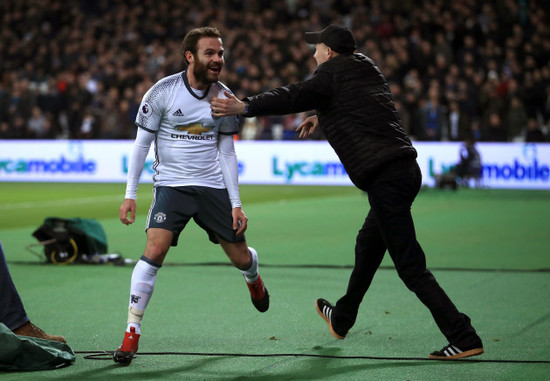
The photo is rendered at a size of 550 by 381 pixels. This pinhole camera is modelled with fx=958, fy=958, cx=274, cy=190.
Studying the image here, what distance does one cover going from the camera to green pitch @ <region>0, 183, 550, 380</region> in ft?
19.8

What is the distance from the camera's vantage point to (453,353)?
6.06 m

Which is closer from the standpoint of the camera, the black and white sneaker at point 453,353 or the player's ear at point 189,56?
the black and white sneaker at point 453,353

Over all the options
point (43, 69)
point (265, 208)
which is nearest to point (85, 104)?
point (43, 69)

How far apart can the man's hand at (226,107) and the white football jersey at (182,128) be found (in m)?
0.51

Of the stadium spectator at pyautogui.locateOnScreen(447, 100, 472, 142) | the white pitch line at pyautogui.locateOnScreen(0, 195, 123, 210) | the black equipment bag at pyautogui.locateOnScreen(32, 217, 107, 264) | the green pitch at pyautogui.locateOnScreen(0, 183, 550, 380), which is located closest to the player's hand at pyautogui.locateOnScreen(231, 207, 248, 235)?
the green pitch at pyautogui.locateOnScreen(0, 183, 550, 380)

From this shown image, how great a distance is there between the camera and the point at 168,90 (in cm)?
655

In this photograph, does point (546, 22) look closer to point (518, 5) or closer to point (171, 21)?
point (518, 5)

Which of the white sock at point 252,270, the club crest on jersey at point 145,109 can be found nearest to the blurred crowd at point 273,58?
the white sock at point 252,270

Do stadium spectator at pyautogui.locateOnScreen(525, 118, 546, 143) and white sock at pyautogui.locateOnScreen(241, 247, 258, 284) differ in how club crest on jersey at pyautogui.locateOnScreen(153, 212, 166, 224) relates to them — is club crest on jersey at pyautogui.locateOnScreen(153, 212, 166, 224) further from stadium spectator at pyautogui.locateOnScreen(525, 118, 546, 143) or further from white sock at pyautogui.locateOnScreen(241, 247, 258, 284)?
stadium spectator at pyautogui.locateOnScreen(525, 118, 546, 143)

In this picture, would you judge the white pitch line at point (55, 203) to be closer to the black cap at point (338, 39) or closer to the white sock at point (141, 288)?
the white sock at point (141, 288)

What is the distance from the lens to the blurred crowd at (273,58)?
83.0ft

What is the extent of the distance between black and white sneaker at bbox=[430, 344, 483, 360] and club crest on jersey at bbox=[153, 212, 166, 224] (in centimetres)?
198

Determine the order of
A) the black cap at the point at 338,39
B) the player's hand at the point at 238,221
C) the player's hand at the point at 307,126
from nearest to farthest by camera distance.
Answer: the black cap at the point at 338,39 → the player's hand at the point at 238,221 → the player's hand at the point at 307,126

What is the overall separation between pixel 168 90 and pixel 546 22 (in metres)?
22.7
